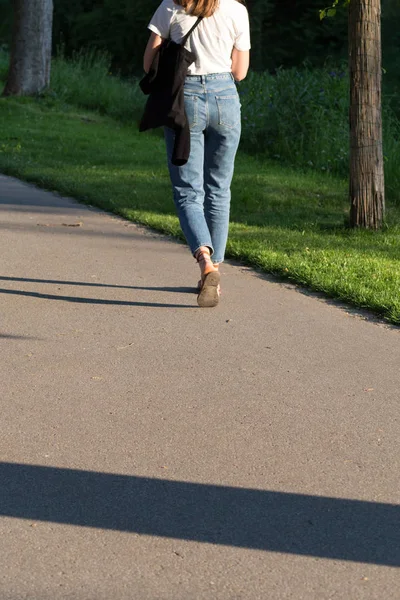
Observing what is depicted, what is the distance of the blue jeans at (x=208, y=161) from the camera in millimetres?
6324

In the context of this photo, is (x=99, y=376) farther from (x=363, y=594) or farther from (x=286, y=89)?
(x=286, y=89)

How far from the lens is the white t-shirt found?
623 cm

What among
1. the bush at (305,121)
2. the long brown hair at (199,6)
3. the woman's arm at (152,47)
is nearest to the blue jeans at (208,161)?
the woman's arm at (152,47)

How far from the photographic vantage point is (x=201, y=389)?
4.96 m

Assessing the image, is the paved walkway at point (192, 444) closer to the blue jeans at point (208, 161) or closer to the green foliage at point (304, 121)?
the blue jeans at point (208, 161)

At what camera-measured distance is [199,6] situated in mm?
6141

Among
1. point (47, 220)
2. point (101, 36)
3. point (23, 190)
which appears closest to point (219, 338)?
point (47, 220)

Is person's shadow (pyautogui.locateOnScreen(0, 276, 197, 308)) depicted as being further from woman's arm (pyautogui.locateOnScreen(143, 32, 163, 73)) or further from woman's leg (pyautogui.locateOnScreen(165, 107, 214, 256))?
woman's arm (pyautogui.locateOnScreen(143, 32, 163, 73))

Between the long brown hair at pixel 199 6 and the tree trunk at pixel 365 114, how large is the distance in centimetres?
322

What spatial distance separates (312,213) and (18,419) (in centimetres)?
651

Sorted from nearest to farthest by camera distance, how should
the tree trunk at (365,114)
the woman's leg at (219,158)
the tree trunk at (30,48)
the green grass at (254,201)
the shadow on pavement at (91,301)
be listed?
1. the woman's leg at (219,158)
2. the shadow on pavement at (91,301)
3. the green grass at (254,201)
4. the tree trunk at (365,114)
5. the tree trunk at (30,48)

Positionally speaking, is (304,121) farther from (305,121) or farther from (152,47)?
(152,47)

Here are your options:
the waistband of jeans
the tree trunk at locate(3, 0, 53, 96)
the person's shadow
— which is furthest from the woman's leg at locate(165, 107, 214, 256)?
the tree trunk at locate(3, 0, 53, 96)

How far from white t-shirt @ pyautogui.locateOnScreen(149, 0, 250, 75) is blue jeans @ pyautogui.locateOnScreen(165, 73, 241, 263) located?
0.07m
